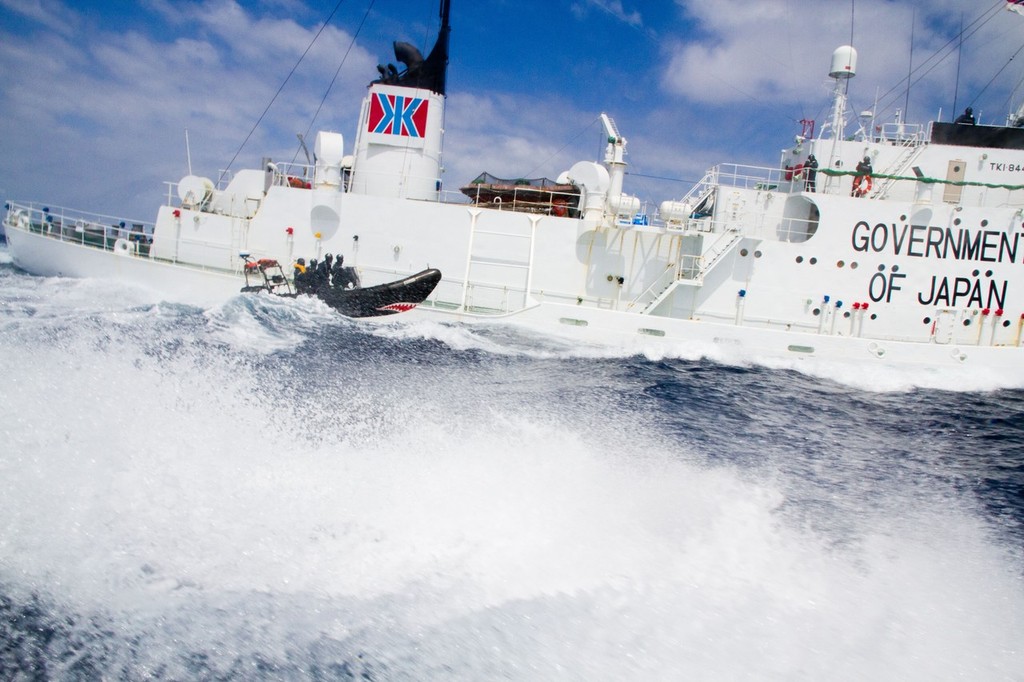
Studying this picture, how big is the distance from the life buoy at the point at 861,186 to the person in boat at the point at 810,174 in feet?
3.16

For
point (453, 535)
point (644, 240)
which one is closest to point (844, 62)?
point (644, 240)

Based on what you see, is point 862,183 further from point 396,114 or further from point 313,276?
point 313,276

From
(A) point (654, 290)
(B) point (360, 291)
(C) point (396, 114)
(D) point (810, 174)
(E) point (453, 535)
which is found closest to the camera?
(E) point (453, 535)

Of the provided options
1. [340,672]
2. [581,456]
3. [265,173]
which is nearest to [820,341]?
[581,456]

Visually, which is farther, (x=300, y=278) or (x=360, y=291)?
(x=300, y=278)

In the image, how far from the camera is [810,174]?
16.2 meters

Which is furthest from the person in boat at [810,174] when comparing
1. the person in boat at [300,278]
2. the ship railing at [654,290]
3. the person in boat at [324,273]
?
the person in boat at [300,278]

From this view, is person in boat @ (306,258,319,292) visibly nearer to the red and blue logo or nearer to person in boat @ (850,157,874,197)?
the red and blue logo

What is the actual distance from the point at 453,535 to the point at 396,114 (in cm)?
1470

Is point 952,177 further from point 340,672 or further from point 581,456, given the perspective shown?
point 340,672

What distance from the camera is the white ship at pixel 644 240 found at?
14.9 meters

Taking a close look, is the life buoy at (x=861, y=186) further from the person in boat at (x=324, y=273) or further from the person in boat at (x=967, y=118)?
the person in boat at (x=324, y=273)

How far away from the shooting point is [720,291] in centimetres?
1545

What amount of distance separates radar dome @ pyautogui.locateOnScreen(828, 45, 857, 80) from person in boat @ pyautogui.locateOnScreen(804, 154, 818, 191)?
2592mm
